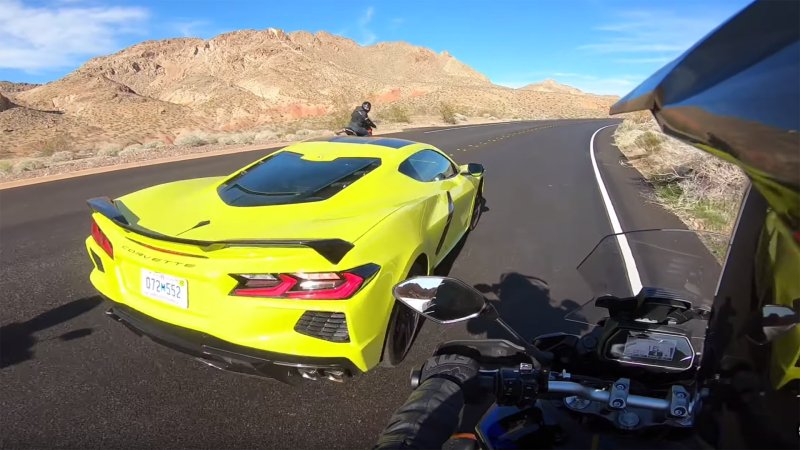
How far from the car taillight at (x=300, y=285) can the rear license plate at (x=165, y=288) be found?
323 mm

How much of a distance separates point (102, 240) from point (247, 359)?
1.37m

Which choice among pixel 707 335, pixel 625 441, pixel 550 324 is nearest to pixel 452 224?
pixel 550 324

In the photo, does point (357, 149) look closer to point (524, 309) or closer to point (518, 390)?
point (524, 309)

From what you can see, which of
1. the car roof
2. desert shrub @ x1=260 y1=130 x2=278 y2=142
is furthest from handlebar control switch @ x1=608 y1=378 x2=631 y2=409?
desert shrub @ x1=260 y1=130 x2=278 y2=142

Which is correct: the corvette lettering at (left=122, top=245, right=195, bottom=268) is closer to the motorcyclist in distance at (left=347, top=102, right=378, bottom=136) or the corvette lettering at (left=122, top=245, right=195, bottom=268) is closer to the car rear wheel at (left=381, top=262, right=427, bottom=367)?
the car rear wheel at (left=381, top=262, right=427, bottom=367)

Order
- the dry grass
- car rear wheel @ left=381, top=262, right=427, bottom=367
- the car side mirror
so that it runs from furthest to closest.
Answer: the dry grass, the car side mirror, car rear wheel @ left=381, top=262, right=427, bottom=367

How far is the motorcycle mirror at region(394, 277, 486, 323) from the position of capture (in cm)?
174

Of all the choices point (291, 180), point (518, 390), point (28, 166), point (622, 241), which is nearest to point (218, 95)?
point (28, 166)

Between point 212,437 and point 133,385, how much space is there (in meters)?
0.81

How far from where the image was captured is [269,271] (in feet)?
8.75

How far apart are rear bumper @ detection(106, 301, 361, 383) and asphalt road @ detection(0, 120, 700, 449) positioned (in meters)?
0.33

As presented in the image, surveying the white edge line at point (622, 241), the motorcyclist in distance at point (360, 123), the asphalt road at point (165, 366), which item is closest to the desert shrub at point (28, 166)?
the asphalt road at point (165, 366)

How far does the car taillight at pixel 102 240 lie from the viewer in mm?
3209

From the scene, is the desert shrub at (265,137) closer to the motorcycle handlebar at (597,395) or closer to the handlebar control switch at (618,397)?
the motorcycle handlebar at (597,395)
